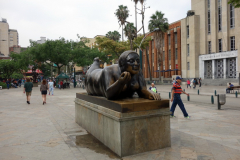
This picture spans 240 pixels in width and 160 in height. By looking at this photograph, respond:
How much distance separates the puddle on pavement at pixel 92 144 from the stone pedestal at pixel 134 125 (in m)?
0.10

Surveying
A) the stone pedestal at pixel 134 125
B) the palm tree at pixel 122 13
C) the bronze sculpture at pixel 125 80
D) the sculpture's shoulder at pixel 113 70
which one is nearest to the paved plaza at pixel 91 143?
the stone pedestal at pixel 134 125

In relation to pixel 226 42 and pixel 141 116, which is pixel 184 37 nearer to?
pixel 226 42

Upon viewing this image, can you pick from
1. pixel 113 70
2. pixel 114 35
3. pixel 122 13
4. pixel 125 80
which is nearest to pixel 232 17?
pixel 122 13

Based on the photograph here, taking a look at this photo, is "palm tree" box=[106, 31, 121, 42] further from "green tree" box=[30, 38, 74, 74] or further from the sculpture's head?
the sculpture's head

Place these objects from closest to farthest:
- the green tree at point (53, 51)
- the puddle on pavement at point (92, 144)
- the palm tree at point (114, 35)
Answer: the puddle on pavement at point (92, 144), the green tree at point (53, 51), the palm tree at point (114, 35)

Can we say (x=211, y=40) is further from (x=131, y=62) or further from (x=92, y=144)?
(x=92, y=144)

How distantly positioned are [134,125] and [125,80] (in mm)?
952

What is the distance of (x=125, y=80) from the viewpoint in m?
4.08

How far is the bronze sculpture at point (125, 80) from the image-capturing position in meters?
4.21

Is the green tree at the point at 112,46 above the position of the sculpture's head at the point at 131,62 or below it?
above

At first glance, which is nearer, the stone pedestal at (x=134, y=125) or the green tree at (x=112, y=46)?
the stone pedestal at (x=134, y=125)

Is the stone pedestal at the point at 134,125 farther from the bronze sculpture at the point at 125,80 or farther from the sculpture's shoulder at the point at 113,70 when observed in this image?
the sculpture's shoulder at the point at 113,70

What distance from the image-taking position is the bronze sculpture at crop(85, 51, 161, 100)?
4211 millimetres

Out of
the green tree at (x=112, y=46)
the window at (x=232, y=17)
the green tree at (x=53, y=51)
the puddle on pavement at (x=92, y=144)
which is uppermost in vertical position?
the window at (x=232, y=17)
